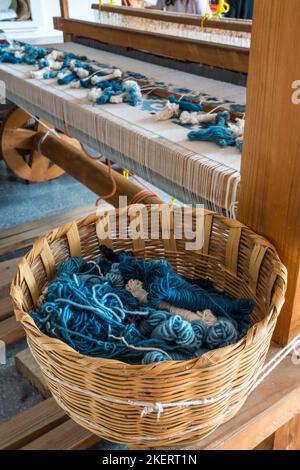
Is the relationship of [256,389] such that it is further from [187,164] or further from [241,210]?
[187,164]

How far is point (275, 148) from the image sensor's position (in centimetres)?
60

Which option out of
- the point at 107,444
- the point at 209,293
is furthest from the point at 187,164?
the point at 107,444

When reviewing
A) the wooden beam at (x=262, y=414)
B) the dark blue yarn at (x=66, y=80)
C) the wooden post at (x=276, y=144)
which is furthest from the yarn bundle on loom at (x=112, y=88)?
the wooden beam at (x=262, y=414)

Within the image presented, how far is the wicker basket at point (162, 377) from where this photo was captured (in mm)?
461

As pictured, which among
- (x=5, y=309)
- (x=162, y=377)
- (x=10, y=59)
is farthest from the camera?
(x=10, y=59)

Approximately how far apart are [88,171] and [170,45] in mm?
554

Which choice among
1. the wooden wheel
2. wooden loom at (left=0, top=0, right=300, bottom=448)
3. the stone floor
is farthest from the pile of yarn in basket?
the wooden wheel

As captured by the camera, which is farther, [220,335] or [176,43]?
[176,43]

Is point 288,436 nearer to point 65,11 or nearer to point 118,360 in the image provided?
point 118,360

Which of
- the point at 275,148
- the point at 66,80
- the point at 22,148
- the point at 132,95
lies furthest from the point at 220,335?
the point at 22,148

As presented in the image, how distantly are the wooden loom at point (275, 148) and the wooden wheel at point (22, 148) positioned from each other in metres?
1.87

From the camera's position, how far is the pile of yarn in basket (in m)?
0.60

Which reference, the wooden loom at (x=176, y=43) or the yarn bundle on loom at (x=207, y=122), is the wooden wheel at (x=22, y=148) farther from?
the yarn bundle on loom at (x=207, y=122)

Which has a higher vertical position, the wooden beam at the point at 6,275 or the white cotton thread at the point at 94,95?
the white cotton thread at the point at 94,95
